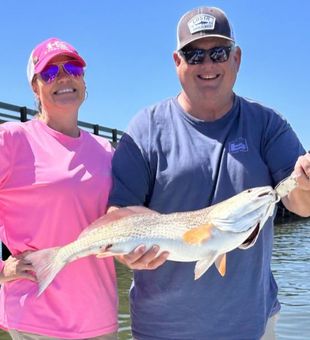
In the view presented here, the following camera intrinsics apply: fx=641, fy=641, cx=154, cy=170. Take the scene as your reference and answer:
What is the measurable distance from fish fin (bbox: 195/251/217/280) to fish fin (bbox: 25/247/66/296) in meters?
0.80

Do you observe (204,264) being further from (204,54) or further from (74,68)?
(74,68)

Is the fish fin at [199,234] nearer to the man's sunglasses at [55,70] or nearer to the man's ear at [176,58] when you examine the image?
the man's ear at [176,58]

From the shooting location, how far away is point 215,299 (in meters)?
3.87

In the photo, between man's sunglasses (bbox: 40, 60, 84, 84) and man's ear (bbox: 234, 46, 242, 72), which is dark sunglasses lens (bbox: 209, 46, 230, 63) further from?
man's sunglasses (bbox: 40, 60, 84, 84)

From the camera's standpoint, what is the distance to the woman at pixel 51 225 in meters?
3.97

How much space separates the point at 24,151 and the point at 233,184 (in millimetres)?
1330

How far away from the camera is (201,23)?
3992mm

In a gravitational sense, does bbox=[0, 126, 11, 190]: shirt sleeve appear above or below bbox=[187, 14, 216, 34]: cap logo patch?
below

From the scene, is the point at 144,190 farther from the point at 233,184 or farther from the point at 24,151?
the point at 24,151

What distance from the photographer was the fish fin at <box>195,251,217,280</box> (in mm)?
3578

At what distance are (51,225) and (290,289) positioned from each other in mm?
10585

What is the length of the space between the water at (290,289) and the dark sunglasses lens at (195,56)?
20.1 feet

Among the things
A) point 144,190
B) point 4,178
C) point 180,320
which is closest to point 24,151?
point 4,178

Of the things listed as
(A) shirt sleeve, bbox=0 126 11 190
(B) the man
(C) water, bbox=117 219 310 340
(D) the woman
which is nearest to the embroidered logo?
(B) the man
